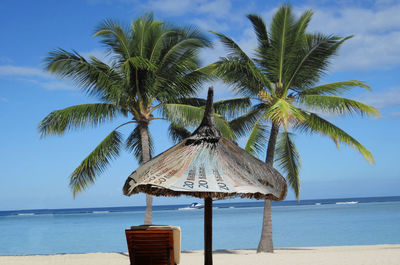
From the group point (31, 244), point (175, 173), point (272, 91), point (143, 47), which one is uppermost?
point (143, 47)

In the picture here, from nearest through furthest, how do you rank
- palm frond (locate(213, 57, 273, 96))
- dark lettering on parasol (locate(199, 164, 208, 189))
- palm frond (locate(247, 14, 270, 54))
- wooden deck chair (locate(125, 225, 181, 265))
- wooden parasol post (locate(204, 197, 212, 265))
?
dark lettering on parasol (locate(199, 164, 208, 189)), wooden parasol post (locate(204, 197, 212, 265)), wooden deck chair (locate(125, 225, 181, 265)), palm frond (locate(213, 57, 273, 96)), palm frond (locate(247, 14, 270, 54))

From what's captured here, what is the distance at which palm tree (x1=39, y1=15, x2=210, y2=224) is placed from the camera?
14680 millimetres

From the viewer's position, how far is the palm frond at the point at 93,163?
1559cm

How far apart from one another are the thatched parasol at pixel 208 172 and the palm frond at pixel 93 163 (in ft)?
28.8

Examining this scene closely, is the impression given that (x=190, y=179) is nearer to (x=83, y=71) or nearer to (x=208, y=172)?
(x=208, y=172)

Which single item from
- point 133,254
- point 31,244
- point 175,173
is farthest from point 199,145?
point 31,244

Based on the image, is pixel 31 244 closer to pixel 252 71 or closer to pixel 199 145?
pixel 252 71

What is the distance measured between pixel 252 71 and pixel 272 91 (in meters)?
1.01

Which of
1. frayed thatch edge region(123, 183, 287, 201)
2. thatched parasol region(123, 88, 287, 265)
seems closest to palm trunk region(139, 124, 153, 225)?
frayed thatch edge region(123, 183, 287, 201)

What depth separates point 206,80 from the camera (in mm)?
→ 16438

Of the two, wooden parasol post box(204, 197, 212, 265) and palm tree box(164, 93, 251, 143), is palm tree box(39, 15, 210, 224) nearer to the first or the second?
palm tree box(164, 93, 251, 143)

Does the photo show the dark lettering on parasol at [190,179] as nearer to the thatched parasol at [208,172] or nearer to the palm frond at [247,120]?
the thatched parasol at [208,172]

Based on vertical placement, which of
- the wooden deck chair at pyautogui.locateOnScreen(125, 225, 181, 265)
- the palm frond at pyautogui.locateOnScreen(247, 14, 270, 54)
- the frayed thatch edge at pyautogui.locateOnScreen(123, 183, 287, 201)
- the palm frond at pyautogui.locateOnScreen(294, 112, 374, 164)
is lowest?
the wooden deck chair at pyautogui.locateOnScreen(125, 225, 181, 265)

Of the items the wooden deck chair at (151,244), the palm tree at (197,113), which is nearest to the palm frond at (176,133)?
the palm tree at (197,113)
